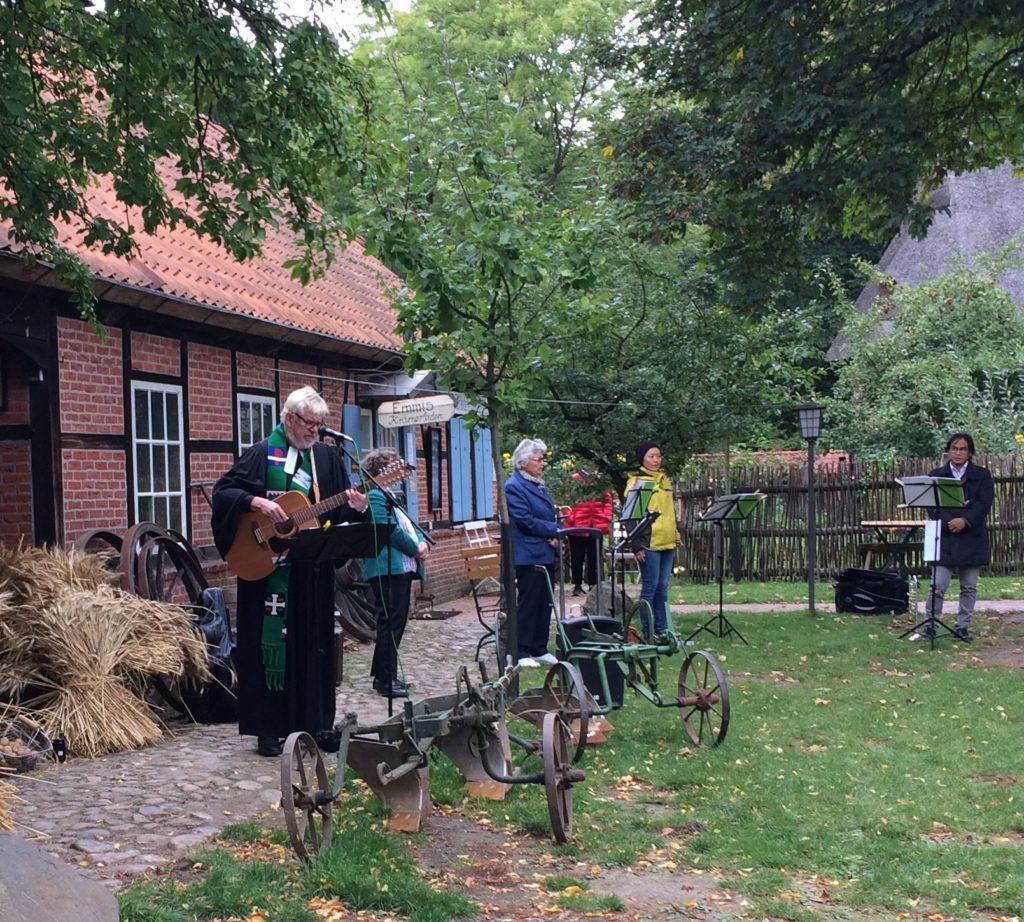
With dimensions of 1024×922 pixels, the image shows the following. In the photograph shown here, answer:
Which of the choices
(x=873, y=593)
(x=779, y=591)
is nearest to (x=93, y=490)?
(x=873, y=593)

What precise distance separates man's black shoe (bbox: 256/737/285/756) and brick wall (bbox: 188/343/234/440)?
4761 mm

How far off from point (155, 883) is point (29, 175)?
4460 millimetres

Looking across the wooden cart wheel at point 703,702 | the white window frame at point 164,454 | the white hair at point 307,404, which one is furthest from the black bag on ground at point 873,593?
the white hair at point 307,404

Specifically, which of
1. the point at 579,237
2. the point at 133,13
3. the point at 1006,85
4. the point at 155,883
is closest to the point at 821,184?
the point at 1006,85

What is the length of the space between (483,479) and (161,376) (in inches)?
344

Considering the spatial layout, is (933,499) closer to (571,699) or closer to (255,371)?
(571,699)

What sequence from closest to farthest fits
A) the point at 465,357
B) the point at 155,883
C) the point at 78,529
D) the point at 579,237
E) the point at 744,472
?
the point at 155,883, the point at 579,237, the point at 465,357, the point at 78,529, the point at 744,472

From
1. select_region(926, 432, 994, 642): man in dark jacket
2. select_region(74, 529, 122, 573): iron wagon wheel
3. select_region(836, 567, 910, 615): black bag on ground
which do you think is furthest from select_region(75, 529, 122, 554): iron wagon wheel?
select_region(836, 567, 910, 615): black bag on ground

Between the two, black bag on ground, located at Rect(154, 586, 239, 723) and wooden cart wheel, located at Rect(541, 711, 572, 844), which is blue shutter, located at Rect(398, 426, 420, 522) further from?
wooden cart wheel, located at Rect(541, 711, 572, 844)

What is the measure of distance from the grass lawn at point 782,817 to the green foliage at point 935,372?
1270 centimetres

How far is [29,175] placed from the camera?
725cm

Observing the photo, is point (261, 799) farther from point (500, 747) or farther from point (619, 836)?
point (619, 836)

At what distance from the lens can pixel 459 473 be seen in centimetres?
1759

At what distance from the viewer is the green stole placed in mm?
6641
